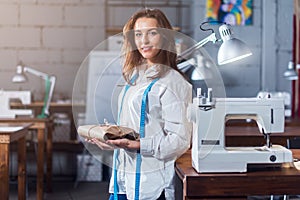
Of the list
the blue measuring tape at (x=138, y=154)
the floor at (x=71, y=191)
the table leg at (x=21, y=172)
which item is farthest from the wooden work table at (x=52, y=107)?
the blue measuring tape at (x=138, y=154)

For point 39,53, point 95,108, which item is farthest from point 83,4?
point 95,108

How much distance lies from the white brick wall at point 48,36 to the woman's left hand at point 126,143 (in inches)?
130

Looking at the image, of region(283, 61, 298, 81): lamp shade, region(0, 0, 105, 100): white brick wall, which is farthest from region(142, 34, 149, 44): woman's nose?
region(0, 0, 105, 100): white brick wall

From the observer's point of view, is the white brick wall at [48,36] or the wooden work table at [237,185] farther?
the white brick wall at [48,36]

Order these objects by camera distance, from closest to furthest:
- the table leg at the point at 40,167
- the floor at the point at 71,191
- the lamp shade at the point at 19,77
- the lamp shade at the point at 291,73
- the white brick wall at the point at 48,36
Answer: the table leg at the point at 40,167
the floor at the point at 71,191
the lamp shade at the point at 291,73
the lamp shade at the point at 19,77
the white brick wall at the point at 48,36

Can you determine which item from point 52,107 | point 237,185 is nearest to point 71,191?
point 52,107

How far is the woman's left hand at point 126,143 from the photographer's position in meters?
1.42

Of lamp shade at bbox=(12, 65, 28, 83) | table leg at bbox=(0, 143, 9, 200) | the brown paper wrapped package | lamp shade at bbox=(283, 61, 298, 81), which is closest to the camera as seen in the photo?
the brown paper wrapped package

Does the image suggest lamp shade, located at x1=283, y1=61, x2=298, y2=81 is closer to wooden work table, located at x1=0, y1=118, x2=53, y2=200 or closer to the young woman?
wooden work table, located at x1=0, y1=118, x2=53, y2=200

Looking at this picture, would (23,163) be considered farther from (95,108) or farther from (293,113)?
(293,113)

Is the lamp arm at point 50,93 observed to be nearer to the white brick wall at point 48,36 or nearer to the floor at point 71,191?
the white brick wall at point 48,36

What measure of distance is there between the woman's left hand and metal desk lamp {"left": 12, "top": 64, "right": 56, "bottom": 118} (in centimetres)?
288

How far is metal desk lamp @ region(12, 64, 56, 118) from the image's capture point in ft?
13.8

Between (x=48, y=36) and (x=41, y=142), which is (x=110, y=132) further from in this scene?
(x=48, y=36)
